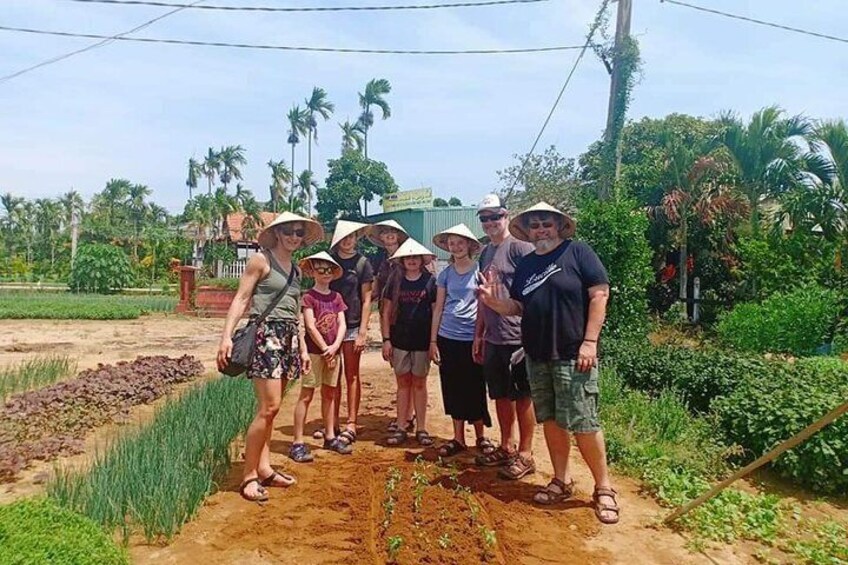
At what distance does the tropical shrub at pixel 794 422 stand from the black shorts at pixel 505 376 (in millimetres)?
1684

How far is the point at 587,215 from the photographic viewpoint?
30.1 ft

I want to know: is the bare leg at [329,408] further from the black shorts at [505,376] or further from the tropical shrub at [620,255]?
the tropical shrub at [620,255]

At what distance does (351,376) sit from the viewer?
499 centimetres

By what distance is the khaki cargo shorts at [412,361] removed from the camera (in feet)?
15.8

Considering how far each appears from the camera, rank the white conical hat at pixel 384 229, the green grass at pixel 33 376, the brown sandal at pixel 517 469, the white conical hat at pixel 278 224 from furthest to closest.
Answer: the green grass at pixel 33 376 < the white conical hat at pixel 384 229 < the brown sandal at pixel 517 469 < the white conical hat at pixel 278 224

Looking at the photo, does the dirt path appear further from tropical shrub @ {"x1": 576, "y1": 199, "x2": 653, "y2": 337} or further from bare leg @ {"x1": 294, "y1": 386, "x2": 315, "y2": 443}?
tropical shrub @ {"x1": 576, "y1": 199, "x2": 653, "y2": 337}

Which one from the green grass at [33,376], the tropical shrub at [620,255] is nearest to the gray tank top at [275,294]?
the green grass at [33,376]

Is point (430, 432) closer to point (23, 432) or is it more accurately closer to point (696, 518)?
point (696, 518)

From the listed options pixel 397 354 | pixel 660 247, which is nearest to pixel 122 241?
pixel 660 247

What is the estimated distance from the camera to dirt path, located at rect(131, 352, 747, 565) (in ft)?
10.1

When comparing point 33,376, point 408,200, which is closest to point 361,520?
point 33,376

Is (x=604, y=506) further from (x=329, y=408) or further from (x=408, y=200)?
(x=408, y=200)

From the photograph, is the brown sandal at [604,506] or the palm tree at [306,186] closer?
the brown sandal at [604,506]

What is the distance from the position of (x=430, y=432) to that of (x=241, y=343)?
7.52 feet
